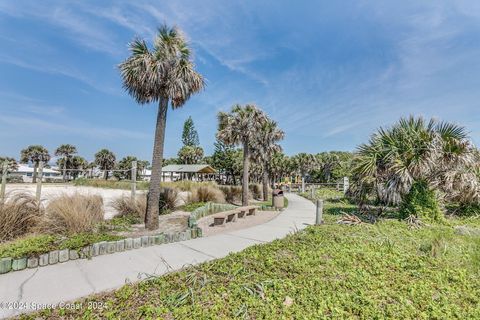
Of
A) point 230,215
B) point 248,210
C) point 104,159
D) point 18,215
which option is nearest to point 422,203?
point 248,210

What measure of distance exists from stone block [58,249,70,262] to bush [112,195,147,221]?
4.36 metres

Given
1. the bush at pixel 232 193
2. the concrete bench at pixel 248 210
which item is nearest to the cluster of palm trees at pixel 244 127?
the bush at pixel 232 193

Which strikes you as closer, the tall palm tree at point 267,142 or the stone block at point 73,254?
the stone block at point 73,254

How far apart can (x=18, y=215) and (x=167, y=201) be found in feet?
19.7

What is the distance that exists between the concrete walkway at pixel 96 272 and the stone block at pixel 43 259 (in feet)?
0.47

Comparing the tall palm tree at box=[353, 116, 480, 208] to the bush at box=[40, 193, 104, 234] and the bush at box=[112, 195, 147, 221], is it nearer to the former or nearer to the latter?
the bush at box=[112, 195, 147, 221]

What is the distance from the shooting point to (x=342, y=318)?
2959 mm

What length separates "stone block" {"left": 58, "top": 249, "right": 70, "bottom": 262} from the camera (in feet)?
15.2

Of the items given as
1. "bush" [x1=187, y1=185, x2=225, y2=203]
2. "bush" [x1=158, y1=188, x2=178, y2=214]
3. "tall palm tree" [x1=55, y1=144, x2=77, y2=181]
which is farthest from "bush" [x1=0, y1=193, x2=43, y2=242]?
"tall palm tree" [x1=55, y1=144, x2=77, y2=181]

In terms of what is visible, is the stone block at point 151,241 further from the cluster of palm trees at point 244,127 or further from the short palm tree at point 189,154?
the short palm tree at point 189,154

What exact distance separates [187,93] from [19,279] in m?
6.36

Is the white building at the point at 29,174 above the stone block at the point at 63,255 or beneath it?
above

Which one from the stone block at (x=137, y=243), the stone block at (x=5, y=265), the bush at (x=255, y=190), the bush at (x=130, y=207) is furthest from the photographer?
the bush at (x=255, y=190)

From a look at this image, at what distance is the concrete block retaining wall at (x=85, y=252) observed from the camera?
4223mm
